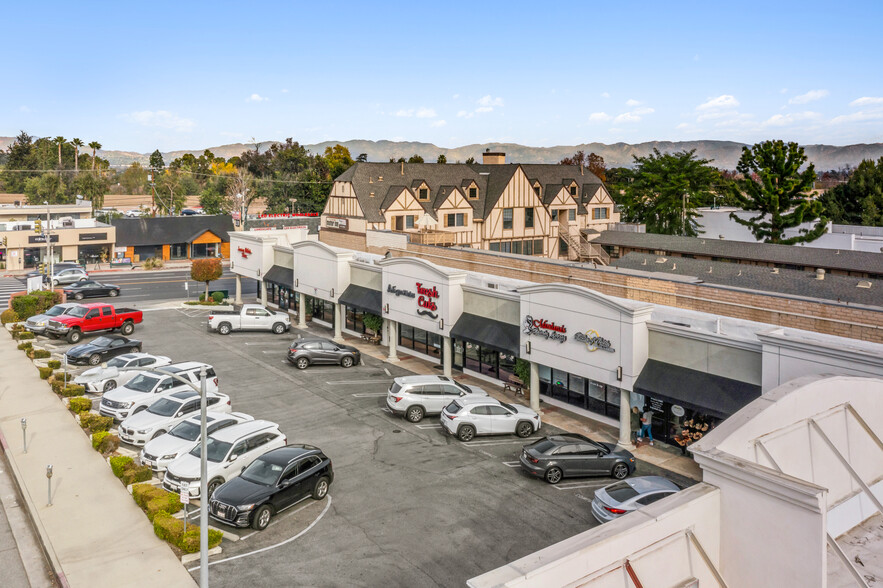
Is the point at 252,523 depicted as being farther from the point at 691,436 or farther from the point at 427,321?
the point at 427,321

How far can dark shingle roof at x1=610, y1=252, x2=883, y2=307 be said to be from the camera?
107ft

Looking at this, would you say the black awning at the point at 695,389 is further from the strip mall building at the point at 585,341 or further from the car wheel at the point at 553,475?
the car wheel at the point at 553,475

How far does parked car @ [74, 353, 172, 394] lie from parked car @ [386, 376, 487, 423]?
1232cm

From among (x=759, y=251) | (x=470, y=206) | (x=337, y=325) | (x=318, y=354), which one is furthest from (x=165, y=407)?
(x=759, y=251)

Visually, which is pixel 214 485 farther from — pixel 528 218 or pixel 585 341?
pixel 528 218

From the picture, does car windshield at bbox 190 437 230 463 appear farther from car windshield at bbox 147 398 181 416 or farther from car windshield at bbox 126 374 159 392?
car windshield at bbox 126 374 159 392

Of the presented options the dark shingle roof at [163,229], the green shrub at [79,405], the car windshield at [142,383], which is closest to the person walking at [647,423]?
the car windshield at [142,383]

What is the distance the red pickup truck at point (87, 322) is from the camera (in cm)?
4231

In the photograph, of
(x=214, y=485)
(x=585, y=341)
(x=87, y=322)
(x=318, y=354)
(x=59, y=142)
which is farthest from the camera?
(x=59, y=142)

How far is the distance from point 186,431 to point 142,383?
6.33 metres

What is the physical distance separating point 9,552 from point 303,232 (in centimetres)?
4106

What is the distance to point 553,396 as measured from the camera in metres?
31.0

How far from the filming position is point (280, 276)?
50.4 meters

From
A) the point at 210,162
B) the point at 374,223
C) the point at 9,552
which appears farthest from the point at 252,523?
the point at 210,162
